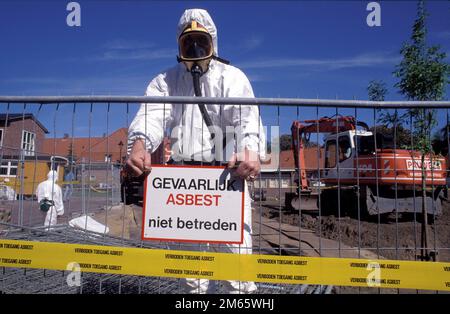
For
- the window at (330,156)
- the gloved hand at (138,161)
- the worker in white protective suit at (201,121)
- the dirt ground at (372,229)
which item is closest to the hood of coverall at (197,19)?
the worker in white protective suit at (201,121)

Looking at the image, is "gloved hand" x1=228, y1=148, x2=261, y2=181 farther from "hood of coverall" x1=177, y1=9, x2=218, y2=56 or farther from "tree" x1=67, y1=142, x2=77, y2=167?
"tree" x1=67, y1=142, x2=77, y2=167

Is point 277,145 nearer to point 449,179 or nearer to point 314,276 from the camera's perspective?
point 314,276

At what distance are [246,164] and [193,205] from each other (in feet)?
1.65

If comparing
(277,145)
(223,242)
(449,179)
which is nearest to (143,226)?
(223,242)

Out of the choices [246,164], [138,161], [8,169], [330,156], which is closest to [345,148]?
[330,156]

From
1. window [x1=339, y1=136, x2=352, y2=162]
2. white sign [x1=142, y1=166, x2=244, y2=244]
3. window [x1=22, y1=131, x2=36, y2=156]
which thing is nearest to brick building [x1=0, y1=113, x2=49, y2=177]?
window [x1=22, y1=131, x2=36, y2=156]

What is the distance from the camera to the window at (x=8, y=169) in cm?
358

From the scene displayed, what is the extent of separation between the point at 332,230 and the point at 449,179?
7152 mm

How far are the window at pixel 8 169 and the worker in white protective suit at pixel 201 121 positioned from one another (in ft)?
6.78

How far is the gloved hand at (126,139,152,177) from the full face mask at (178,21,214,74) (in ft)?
2.48

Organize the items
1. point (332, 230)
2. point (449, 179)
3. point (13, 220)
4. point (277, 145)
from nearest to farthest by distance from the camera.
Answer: point (277, 145), point (449, 179), point (13, 220), point (332, 230)

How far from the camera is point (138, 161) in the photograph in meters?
2.23

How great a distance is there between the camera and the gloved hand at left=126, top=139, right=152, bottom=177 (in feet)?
7.35
